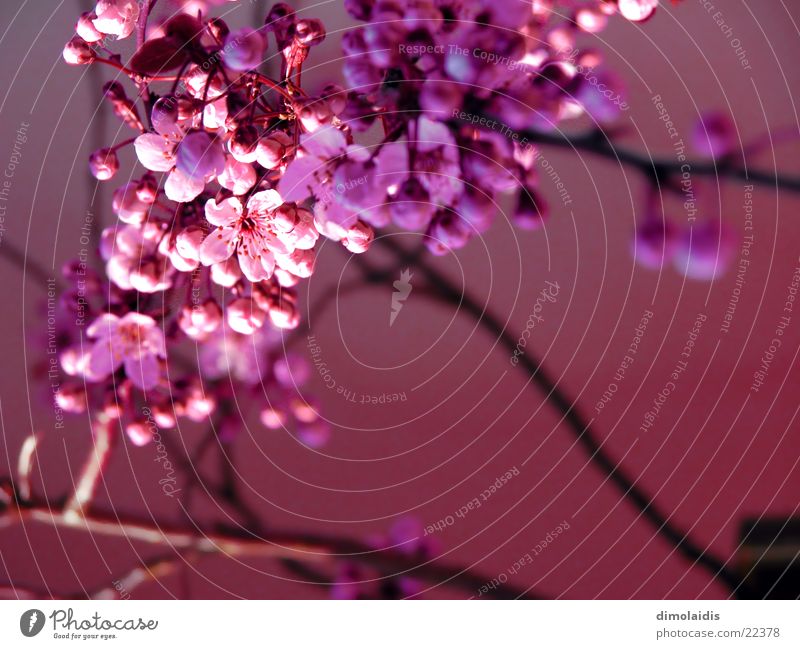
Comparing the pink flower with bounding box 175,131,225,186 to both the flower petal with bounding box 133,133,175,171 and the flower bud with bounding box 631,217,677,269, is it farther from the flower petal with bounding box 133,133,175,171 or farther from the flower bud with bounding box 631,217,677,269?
the flower bud with bounding box 631,217,677,269

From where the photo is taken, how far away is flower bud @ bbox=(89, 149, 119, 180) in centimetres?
52

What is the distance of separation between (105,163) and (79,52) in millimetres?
97

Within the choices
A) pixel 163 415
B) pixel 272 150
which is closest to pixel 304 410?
pixel 163 415

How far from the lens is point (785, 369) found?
53cm

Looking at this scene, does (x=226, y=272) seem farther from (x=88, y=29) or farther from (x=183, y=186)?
(x=88, y=29)

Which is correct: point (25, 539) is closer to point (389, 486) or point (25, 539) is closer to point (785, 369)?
point (389, 486)

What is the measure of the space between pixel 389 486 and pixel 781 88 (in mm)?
494

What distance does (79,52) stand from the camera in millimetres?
515

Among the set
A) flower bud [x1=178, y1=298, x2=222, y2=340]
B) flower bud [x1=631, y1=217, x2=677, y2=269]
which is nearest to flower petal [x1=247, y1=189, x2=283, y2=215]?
flower bud [x1=178, y1=298, x2=222, y2=340]

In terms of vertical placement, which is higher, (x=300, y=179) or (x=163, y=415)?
(x=300, y=179)

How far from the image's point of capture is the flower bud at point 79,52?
514 mm
